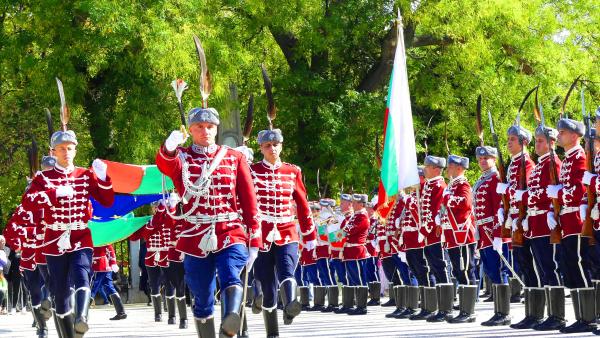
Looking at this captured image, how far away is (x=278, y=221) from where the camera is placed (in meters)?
12.7

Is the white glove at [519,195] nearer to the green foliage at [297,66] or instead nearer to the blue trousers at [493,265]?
the blue trousers at [493,265]

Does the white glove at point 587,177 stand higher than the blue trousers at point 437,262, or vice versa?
the white glove at point 587,177

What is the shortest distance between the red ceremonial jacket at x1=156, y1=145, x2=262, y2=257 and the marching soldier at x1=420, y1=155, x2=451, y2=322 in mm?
5062

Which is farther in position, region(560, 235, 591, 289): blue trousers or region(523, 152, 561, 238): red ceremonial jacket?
region(523, 152, 561, 238): red ceremonial jacket

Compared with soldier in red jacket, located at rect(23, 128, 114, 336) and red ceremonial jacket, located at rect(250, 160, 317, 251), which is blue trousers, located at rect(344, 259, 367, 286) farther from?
soldier in red jacket, located at rect(23, 128, 114, 336)

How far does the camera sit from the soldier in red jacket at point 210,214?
918 centimetres

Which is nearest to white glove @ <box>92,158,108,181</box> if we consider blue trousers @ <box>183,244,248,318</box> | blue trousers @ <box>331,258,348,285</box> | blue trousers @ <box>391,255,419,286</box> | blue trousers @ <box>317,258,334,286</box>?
blue trousers @ <box>183,244,248,318</box>

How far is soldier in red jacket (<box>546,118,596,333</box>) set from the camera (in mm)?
11391

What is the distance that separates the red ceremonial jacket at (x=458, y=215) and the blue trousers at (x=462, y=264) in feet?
0.23

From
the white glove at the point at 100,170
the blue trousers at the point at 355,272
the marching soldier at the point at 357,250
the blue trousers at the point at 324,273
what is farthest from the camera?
the blue trousers at the point at 324,273

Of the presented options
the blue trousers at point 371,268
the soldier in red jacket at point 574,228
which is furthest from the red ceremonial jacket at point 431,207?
the blue trousers at point 371,268

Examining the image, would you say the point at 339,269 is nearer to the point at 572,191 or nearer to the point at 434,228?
the point at 434,228

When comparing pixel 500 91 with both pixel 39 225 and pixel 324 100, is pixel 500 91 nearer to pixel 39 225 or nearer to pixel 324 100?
pixel 324 100

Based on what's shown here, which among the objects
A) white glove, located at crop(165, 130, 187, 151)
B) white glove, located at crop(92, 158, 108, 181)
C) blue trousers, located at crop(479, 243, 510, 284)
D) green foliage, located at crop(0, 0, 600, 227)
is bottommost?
blue trousers, located at crop(479, 243, 510, 284)
